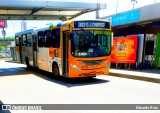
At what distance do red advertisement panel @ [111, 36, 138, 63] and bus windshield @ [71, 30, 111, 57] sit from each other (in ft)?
18.5

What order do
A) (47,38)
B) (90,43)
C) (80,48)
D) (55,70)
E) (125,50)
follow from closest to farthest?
(80,48)
(90,43)
(55,70)
(47,38)
(125,50)

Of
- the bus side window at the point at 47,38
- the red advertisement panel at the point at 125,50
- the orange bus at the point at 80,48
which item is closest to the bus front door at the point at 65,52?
the orange bus at the point at 80,48

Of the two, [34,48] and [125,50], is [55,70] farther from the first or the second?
[125,50]

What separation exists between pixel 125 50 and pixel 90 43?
289 inches

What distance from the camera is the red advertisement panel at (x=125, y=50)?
18.6m

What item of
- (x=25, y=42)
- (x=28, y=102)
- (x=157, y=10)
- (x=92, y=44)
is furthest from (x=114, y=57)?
(x=28, y=102)

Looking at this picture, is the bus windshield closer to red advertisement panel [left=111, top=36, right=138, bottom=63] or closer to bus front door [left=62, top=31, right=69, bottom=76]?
bus front door [left=62, top=31, right=69, bottom=76]

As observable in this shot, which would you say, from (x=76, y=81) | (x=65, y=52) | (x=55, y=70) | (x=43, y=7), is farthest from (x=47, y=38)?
(x=43, y=7)

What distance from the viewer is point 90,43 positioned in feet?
41.9

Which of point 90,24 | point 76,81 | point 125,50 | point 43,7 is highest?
point 43,7

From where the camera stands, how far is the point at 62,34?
13.4m

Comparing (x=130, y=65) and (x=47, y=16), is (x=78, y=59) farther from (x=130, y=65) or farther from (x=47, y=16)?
(x=47, y=16)

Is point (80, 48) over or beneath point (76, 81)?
over

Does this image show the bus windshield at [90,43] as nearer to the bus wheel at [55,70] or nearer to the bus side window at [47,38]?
the bus wheel at [55,70]
